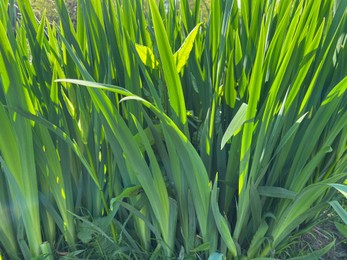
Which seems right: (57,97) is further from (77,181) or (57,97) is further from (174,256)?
(174,256)

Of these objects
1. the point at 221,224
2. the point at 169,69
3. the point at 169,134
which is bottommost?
the point at 221,224

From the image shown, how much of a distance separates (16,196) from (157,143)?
1.19 feet

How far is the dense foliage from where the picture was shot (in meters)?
0.92

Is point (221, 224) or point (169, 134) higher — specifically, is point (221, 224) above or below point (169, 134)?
below

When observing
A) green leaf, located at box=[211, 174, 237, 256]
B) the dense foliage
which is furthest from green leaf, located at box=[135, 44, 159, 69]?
green leaf, located at box=[211, 174, 237, 256]

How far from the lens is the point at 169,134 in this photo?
0.89 metres

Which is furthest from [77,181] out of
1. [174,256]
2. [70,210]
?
[174,256]

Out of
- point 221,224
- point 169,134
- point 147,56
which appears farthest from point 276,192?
point 147,56

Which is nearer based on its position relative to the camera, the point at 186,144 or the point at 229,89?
the point at 186,144

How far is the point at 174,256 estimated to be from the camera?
1.10 meters

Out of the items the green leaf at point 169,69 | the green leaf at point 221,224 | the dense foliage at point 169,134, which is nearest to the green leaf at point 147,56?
the dense foliage at point 169,134

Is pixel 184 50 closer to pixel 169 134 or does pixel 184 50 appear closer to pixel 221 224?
pixel 169 134

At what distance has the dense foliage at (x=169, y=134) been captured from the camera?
36.1 inches

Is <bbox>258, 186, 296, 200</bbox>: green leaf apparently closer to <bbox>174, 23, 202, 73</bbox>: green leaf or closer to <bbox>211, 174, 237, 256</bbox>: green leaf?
<bbox>211, 174, 237, 256</bbox>: green leaf
